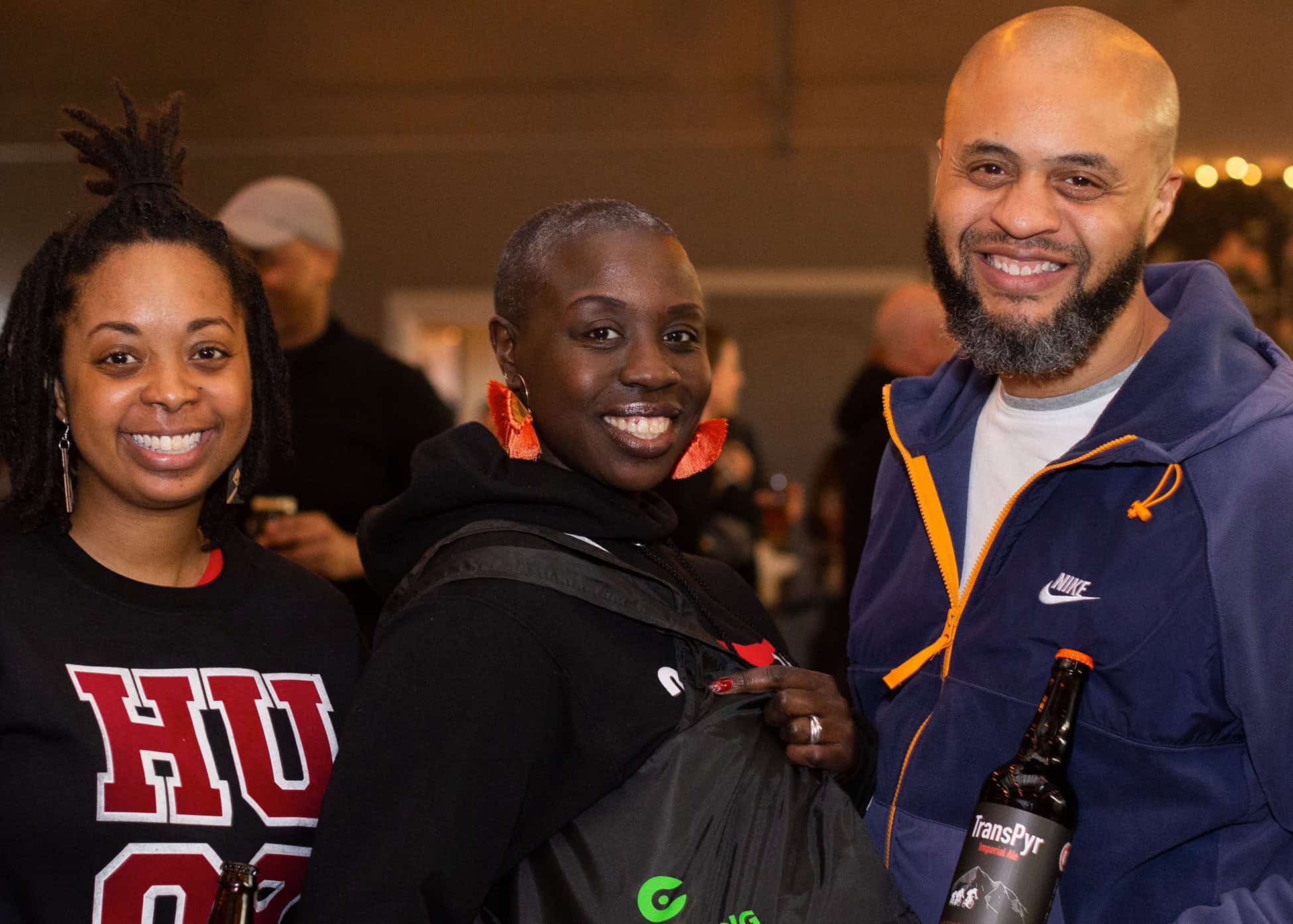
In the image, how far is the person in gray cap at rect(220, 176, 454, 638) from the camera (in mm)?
3057

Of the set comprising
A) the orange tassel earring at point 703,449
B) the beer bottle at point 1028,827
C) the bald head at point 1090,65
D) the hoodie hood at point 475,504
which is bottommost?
the beer bottle at point 1028,827

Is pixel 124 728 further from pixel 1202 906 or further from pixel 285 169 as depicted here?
pixel 285 169

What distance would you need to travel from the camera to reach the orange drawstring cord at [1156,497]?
1.67 meters

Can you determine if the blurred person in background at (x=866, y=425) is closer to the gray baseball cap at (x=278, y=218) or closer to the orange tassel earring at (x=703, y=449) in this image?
the orange tassel earring at (x=703, y=449)

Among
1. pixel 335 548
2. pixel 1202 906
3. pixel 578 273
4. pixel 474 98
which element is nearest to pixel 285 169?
pixel 474 98

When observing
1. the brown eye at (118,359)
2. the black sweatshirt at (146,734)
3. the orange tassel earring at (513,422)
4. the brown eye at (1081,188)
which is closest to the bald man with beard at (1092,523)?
the brown eye at (1081,188)

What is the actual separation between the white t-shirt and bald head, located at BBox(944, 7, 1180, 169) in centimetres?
34

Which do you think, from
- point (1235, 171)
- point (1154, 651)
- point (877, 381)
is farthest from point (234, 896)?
point (1235, 171)

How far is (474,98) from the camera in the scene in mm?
7516

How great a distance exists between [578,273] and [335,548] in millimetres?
1493

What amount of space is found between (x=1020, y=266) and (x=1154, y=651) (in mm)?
556

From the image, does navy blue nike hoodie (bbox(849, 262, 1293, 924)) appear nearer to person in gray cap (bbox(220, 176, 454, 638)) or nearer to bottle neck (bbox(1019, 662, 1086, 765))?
bottle neck (bbox(1019, 662, 1086, 765))

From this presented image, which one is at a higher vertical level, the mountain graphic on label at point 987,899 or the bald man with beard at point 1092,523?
the bald man with beard at point 1092,523

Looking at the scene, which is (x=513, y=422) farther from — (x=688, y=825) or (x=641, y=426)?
(x=688, y=825)
